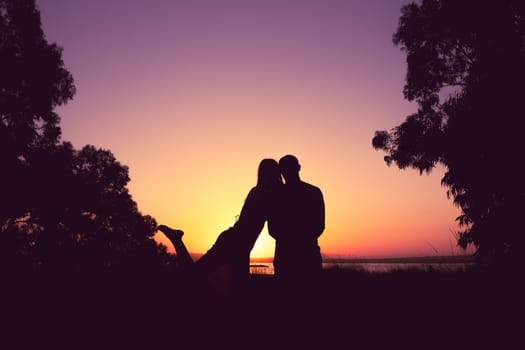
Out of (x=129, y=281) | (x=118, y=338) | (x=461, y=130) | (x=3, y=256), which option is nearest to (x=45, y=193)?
(x=3, y=256)

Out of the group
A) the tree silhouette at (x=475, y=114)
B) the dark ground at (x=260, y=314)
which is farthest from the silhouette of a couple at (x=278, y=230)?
the tree silhouette at (x=475, y=114)

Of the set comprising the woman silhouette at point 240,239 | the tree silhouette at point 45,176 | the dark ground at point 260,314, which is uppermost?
the tree silhouette at point 45,176

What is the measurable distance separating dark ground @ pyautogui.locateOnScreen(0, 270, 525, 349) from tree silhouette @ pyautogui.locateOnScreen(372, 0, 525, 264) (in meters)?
6.23

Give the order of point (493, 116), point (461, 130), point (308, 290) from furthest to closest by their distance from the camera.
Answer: point (461, 130) < point (493, 116) < point (308, 290)

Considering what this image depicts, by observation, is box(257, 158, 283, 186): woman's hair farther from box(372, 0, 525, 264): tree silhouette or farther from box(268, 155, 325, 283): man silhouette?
box(372, 0, 525, 264): tree silhouette

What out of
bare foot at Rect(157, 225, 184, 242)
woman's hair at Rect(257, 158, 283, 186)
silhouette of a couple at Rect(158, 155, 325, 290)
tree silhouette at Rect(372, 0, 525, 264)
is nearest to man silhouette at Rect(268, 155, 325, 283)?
silhouette of a couple at Rect(158, 155, 325, 290)

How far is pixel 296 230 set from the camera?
3.58m

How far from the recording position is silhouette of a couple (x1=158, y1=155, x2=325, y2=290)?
10.5 ft

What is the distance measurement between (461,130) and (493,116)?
1.23m

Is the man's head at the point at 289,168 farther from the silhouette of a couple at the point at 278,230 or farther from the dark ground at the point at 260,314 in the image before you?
the dark ground at the point at 260,314

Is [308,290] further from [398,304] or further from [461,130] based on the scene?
[461,130]

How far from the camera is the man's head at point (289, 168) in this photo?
371cm

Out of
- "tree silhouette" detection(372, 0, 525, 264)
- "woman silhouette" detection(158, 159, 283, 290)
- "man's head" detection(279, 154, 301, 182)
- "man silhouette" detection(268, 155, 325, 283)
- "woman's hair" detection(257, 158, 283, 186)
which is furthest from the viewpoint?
"tree silhouette" detection(372, 0, 525, 264)

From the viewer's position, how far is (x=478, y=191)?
48.1 feet
